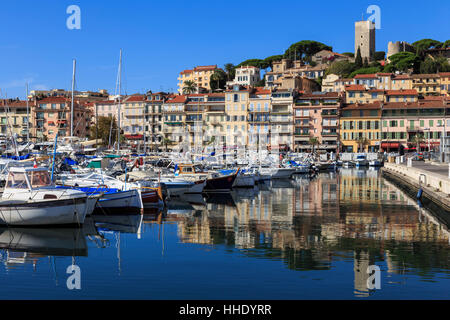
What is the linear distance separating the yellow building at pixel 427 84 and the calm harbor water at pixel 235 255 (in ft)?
319

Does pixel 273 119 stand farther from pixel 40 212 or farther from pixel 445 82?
pixel 40 212

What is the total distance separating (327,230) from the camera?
23.3m

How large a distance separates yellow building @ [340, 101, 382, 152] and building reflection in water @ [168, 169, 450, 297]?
61.3 metres

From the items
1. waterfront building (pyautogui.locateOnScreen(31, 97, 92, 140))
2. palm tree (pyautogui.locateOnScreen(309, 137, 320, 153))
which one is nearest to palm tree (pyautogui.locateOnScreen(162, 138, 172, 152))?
waterfront building (pyautogui.locateOnScreen(31, 97, 92, 140))

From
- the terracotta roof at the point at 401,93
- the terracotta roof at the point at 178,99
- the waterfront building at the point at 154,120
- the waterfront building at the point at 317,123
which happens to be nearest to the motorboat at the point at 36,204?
the waterfront building at the point at 317,123

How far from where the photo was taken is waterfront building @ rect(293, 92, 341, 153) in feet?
328

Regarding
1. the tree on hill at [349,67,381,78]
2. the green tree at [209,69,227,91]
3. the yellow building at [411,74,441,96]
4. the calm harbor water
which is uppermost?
the tree on hill at [349,67,381,78]

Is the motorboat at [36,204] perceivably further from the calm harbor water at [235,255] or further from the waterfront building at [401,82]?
the waterfront building at [401,82]

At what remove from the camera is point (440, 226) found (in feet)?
79.9

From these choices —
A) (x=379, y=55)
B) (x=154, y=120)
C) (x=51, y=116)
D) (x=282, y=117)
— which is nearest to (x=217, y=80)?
(x=154, y=120)

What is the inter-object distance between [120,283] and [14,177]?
419 inches

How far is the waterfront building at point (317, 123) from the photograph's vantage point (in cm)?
9988

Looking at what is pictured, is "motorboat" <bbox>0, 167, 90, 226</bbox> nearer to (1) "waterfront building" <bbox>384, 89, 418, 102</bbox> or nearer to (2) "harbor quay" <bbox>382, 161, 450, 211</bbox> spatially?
(2) "harbor quay" <bbox>382, 161, 450, 211</bbox>
